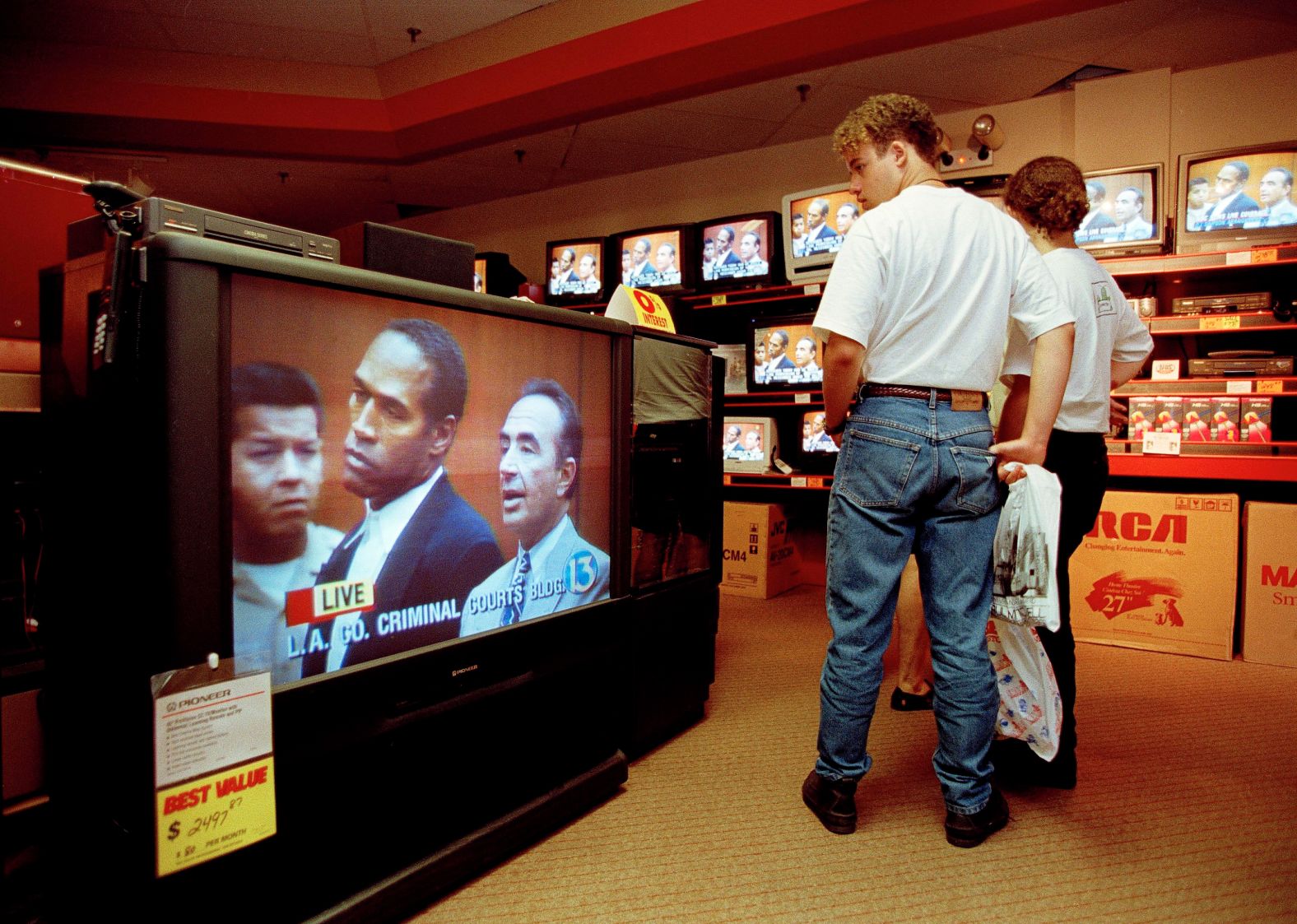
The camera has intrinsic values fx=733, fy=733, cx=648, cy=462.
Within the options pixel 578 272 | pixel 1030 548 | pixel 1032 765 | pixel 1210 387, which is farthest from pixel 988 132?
pixel 1032 765

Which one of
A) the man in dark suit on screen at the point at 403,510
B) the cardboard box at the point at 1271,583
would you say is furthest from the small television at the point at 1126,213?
the man in dark suit on screen at the point at 403,510

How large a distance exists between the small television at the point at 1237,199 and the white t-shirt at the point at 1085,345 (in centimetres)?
144

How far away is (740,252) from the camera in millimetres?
3721

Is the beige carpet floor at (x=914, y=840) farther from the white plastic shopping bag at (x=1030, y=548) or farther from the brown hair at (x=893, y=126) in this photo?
the brown hair at (x=893, y=126)

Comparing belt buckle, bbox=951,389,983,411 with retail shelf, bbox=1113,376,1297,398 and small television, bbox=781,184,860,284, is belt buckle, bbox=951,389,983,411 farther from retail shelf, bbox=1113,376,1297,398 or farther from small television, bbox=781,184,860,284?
small television, bbox=781,184,860,284

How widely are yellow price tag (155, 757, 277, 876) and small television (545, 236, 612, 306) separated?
3546mm

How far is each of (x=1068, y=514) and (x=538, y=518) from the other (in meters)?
1.20

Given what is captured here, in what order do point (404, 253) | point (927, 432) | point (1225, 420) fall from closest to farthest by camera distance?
point (404, 253)
point (927, 432)
point (1225, 420)

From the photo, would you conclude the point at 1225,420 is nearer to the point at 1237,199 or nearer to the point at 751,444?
the point at 1237,199

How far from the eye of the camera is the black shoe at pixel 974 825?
1.45m

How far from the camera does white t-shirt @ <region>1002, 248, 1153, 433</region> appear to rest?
166 centimetres

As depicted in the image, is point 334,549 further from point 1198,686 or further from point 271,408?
point 1198,686

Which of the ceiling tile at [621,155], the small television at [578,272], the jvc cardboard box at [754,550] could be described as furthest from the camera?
the ceiling tile at [621,155]

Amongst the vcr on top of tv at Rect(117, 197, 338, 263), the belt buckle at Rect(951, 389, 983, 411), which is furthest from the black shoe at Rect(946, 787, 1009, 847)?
the vcr on top of tv at Rect(117, 197, 338, 263)
